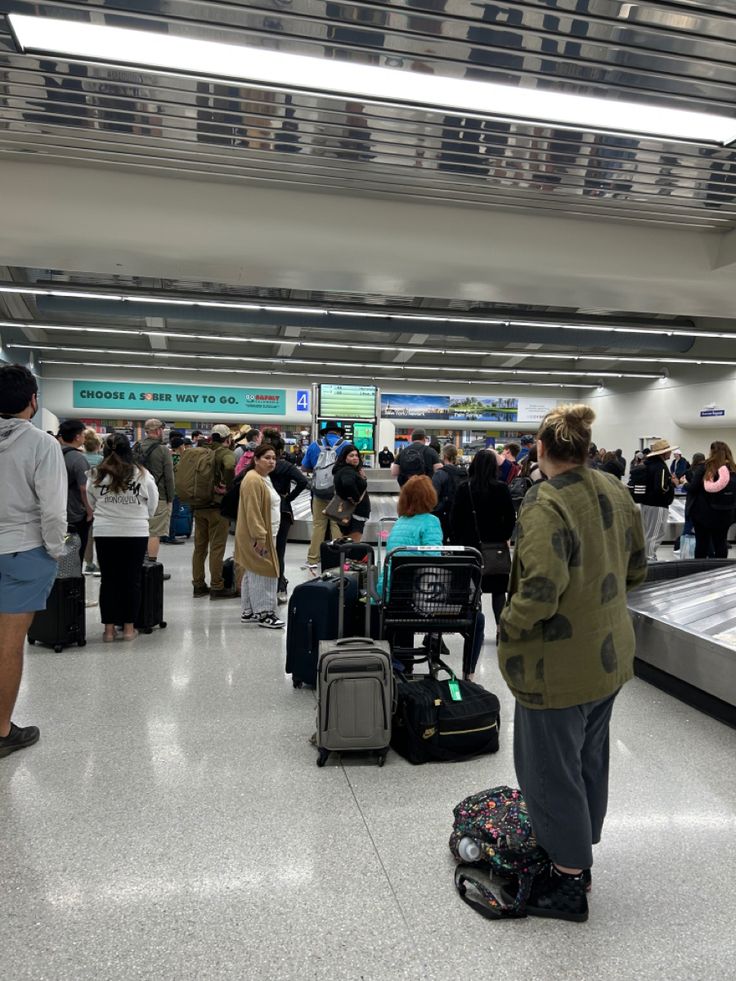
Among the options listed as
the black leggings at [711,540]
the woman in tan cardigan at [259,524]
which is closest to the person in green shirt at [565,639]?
the woman in tan cardigan at [259,524]

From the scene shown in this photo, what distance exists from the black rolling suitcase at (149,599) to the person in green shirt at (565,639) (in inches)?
169

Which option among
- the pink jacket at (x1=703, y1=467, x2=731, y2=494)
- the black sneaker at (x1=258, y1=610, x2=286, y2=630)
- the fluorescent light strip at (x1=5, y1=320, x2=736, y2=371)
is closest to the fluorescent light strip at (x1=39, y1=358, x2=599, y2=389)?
the fluorescent light strip at (x1=5, y1=320, x2=736, y2=371)

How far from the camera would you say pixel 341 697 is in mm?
3320

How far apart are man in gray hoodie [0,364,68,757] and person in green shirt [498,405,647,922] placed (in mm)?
2520

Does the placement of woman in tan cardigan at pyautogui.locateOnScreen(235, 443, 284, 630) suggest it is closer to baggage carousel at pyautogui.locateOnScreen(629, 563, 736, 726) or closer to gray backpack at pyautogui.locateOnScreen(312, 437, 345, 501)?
gray backpack at pyautogui.locateOnScreen(312, 437, 345, 501)

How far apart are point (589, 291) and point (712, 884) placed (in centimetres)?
663

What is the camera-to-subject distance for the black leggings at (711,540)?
9.04 meters

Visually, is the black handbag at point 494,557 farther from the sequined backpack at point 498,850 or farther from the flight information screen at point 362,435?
the flight information screen at point 362,435

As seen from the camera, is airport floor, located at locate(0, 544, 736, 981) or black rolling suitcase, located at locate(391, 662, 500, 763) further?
black rolling suitcase, located at locate(391, 662, 500, 763)

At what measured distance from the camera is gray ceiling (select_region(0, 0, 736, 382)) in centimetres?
376

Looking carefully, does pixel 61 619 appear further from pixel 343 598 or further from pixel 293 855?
pixel 293 855

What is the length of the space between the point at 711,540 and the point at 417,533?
6391mm

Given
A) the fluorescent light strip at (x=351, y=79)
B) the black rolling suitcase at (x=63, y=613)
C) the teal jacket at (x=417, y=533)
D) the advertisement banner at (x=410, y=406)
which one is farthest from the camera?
the advertisement banner at (x=410, y=406)

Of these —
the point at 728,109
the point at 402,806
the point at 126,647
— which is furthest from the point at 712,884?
the point at 728,109
